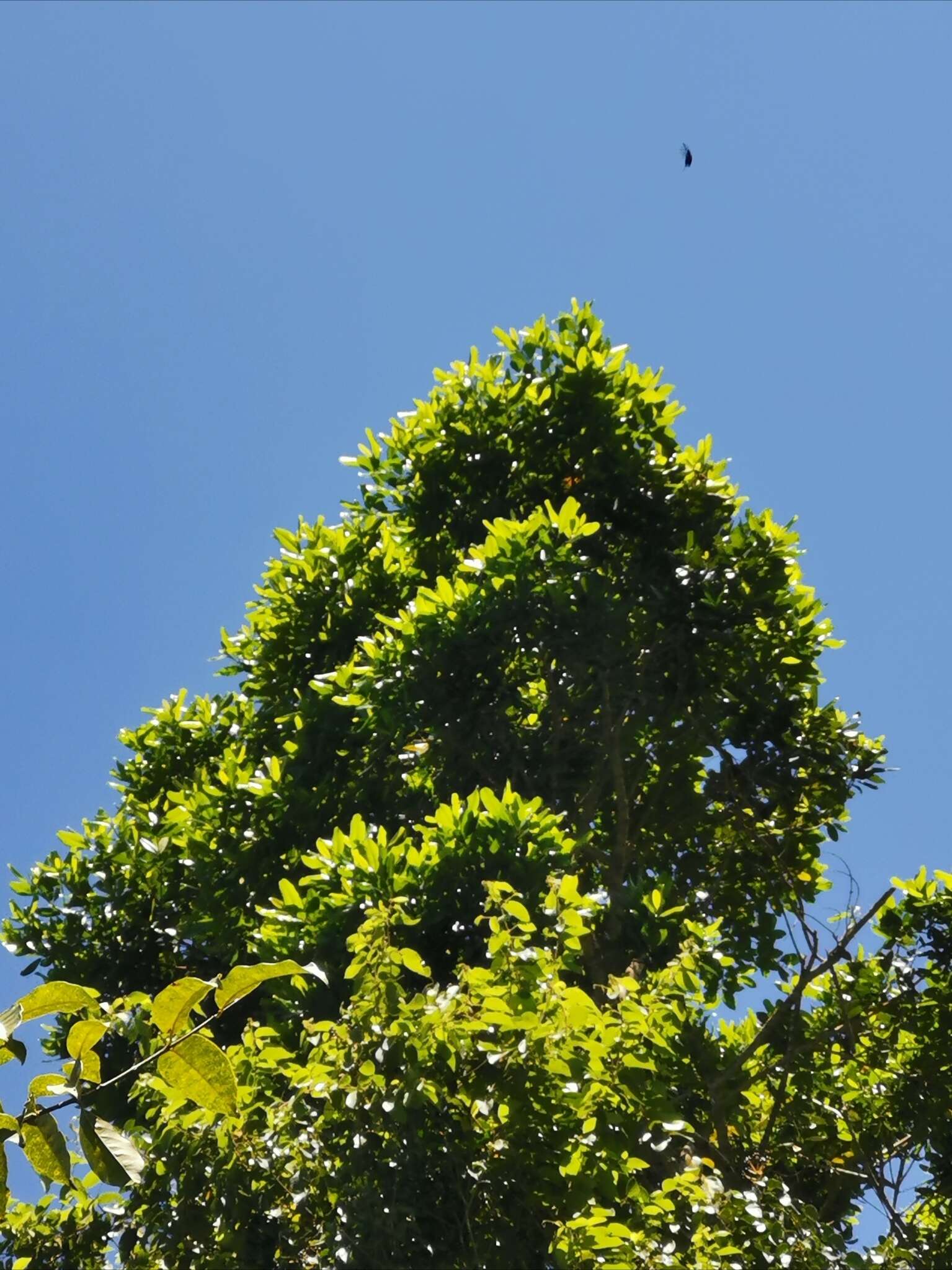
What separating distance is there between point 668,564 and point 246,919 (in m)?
3.81

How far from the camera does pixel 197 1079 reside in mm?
1551

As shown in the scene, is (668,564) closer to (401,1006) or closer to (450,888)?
(450,888)

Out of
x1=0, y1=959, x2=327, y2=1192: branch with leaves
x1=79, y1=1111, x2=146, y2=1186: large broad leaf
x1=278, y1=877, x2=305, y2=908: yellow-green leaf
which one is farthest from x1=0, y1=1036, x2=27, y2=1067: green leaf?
x1=278, y1=877, x2=305, y2=908: yellow-green leaf

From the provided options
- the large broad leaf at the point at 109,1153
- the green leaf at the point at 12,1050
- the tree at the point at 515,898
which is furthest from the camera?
the tree at the point at 515,898

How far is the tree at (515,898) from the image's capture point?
4.55m

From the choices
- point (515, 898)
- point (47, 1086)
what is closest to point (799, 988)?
point (515, 898)

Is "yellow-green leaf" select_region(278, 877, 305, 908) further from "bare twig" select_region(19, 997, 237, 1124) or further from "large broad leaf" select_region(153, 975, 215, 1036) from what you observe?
"large broad leaf" select_region(153, 975, 215, 1036)

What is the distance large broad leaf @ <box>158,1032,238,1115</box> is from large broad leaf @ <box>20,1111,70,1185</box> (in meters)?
0.20

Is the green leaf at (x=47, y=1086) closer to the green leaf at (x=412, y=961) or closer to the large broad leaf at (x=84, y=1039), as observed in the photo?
the large broad leaf at (x=84, y=1039)

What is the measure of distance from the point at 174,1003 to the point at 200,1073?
0.35 ft

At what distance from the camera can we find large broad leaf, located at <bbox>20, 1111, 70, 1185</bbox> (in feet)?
5.32

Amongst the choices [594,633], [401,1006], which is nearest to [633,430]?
[594,633]

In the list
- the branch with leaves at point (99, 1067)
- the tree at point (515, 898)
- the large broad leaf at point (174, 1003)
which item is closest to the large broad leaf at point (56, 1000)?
the branch with leaves at point (99, 1067)

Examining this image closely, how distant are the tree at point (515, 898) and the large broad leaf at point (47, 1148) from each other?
2178 millimetres
